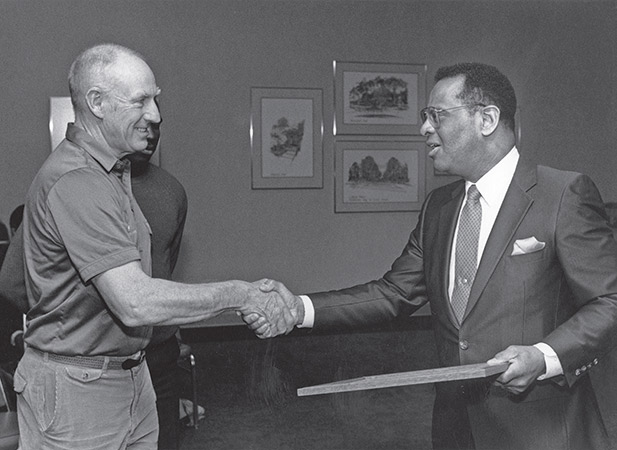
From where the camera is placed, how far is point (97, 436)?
1902mm

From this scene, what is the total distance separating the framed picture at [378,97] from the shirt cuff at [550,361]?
4495mm

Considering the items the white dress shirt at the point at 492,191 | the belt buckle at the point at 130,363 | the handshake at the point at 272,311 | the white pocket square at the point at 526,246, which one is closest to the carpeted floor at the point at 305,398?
the handshake at the point at 272,311

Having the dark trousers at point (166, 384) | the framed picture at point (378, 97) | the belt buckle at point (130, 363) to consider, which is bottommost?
the dark trousers at point (166, 384)

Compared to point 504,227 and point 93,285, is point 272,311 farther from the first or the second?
point 504,227

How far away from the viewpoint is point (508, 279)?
199 cm

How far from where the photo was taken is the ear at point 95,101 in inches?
75.6

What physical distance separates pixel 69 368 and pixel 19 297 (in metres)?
0.51

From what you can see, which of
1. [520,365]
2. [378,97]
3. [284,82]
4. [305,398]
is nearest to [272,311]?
[520,365]

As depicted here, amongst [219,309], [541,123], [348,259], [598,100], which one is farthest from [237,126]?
[219,309]

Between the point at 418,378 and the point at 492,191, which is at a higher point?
the point at 492,191

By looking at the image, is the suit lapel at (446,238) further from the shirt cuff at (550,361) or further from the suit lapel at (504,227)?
the shirt cuff at (550,361)

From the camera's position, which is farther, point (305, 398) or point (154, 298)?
point (305, 398)

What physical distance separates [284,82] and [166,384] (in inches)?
144

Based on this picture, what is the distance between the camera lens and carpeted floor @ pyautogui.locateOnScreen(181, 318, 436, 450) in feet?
12.5
